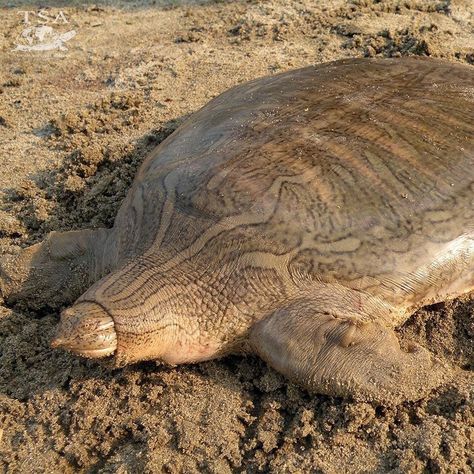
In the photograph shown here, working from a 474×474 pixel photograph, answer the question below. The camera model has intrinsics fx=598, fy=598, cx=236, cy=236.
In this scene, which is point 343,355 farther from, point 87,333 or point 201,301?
point 87,333

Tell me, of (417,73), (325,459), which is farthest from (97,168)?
(325,459)

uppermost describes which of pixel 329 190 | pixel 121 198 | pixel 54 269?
pixel 329 190

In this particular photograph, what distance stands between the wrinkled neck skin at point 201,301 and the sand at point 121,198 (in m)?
0.20

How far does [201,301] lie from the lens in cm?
316

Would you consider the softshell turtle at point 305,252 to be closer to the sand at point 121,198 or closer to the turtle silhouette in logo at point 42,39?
the sand at point 121,198

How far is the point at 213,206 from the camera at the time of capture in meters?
3.17

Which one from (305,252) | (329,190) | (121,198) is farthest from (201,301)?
(121,198)

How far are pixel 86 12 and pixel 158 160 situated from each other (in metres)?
4.80

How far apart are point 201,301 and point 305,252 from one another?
61 cm

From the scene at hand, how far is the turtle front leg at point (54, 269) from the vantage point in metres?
3.77

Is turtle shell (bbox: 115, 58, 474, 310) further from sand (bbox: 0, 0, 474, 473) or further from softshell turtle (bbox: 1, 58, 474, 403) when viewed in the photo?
sand (bbox: 0, 0, 474, 473)
